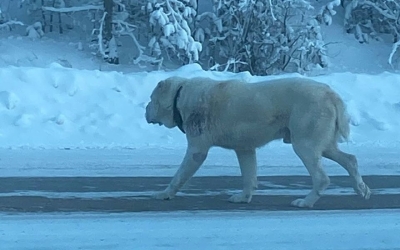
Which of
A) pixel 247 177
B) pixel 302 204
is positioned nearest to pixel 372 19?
pixel 247 177

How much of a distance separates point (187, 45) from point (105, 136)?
789 centimetres

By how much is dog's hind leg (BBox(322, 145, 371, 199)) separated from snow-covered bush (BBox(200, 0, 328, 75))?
12596 millimetres

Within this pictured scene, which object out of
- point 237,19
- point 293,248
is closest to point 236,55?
point 237,19

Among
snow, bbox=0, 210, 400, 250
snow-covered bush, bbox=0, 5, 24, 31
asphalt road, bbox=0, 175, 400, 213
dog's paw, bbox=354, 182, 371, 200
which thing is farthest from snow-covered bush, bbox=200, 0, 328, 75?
snow, bbox=0, 210, 400, 250

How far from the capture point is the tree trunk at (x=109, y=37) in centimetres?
2186

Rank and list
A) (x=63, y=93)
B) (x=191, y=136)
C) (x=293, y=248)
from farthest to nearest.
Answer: (x=63, y=93)
(x=191, y=136)
(x=293, y=248)

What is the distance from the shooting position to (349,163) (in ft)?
25.6

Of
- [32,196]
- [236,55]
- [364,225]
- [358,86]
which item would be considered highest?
[364,225]

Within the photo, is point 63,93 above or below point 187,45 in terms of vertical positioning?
above

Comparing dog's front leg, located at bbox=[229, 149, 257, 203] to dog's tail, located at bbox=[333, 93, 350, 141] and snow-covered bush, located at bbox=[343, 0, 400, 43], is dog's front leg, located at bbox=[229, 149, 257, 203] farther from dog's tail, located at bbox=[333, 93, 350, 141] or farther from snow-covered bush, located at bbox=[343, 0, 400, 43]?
snow-covered bush, located at bbox=[343, 0, 400, 43]

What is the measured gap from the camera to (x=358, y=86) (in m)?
15.9

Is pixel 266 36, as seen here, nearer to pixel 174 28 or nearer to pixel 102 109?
pixel 174 28

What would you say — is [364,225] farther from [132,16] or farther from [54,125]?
[132,16]

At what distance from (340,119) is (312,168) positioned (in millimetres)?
483
